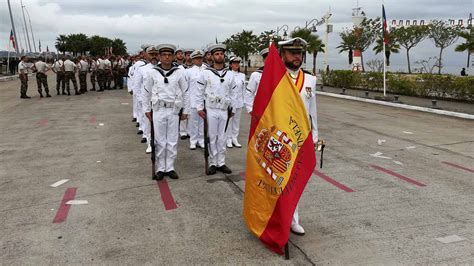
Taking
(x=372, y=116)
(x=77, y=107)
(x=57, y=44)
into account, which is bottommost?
(x=372, y=116)

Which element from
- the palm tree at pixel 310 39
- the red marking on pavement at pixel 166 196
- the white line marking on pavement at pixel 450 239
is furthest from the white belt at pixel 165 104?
the palm tree at pixel 310 39

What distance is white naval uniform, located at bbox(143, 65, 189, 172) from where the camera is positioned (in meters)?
5.85

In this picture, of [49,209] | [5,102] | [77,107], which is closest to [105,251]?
[49,209]

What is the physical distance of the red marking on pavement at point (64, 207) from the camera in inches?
181

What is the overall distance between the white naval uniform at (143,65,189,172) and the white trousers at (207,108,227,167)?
Result: 22.0 inches

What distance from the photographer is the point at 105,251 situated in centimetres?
382

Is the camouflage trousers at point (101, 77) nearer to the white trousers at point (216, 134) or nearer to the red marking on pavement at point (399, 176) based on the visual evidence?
the white trousers at point (216, 134)

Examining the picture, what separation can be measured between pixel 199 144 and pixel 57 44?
3681 inches

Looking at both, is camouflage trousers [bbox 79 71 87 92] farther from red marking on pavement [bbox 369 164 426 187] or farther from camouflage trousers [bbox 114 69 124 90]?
red marking on pavement [bbox 369 164 426 187]

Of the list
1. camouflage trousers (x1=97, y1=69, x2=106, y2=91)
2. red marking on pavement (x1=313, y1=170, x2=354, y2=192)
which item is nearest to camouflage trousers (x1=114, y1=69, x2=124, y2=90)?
camouflage trousers (x1=97, y1=69, x2=106, y2=91)

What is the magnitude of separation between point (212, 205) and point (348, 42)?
56.1 meters

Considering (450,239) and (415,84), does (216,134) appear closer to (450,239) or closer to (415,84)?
(450,239)

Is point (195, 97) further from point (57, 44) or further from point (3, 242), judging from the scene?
point (57, 44)

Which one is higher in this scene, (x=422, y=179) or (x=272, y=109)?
(x=272, y=109)
